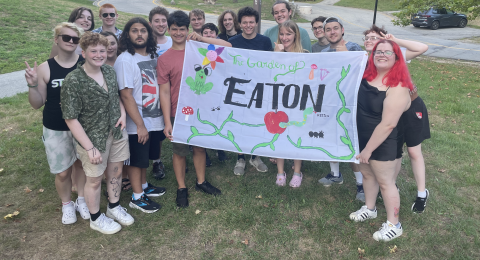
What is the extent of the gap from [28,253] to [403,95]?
12.5 ft

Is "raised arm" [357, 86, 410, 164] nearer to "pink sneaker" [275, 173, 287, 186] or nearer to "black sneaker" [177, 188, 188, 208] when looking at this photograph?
"pink sneaker" [275, 173, 287, 186]

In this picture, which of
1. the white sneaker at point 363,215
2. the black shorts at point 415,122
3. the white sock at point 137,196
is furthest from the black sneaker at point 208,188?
the black shorts at point 415,122

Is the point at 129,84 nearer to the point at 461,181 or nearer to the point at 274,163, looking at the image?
the point at 274,163

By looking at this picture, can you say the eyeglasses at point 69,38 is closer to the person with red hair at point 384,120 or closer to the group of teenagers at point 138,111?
the group of teenagers at point 138,111

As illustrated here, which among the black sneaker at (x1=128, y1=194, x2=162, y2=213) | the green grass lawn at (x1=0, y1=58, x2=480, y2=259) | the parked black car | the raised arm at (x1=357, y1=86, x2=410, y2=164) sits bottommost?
the green grass lawn at (x1=0, y1=58, x2=480, y2=259)

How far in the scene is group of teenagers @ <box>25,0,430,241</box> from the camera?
3043 millimetres

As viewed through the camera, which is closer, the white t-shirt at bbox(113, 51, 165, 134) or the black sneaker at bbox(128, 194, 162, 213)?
the white t-shirt at bbox(113, 51, 165, 134)

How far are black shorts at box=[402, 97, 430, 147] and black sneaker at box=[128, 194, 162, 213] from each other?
286 cm

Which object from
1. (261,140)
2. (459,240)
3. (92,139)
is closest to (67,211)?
(92,139)

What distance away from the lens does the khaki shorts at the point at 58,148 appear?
10.9 feet

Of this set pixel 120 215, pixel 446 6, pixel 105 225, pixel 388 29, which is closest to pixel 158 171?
→ pixel 120 215

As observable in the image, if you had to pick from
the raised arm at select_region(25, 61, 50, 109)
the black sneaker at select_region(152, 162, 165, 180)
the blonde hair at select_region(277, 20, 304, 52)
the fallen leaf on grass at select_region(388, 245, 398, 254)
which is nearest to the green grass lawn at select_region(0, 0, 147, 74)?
the black sneaker at select_region(152, 162, 165, 180)

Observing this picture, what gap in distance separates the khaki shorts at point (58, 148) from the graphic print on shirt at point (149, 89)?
80 cm

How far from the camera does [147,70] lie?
3.62 m
